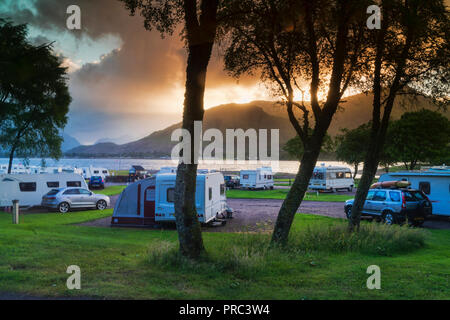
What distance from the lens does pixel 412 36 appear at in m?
12.6

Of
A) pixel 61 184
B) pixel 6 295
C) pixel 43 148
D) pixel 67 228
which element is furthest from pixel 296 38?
pixel 43 148

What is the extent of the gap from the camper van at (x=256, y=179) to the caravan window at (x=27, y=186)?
24.7 meters

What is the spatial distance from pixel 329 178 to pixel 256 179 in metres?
8.28

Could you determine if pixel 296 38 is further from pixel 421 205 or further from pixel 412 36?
pixel 421 205

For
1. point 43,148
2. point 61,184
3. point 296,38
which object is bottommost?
point 61,184

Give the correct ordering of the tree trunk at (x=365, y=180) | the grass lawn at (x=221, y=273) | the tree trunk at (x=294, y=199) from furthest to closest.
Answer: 1. the tree trunk at (x=365, y=180)
2. the tree trunk at (x=294, y=199)
3. the grass lawn at (x=221, y=273)

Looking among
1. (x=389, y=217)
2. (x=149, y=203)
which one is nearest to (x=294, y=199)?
(x=149, y=203)

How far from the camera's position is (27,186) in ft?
80.2

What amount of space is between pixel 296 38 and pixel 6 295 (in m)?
10.2

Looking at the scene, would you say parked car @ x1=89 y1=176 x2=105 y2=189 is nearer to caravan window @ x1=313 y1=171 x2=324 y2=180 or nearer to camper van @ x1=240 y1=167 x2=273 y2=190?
camper van @ x1=240 y1=167 x2=273 y2=190

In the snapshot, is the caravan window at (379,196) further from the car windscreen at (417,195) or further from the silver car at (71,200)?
the silver car at (71,200)

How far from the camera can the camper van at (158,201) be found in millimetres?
17281

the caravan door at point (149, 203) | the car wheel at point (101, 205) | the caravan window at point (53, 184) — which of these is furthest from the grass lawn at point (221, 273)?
the caravan window at point (53, 184)
